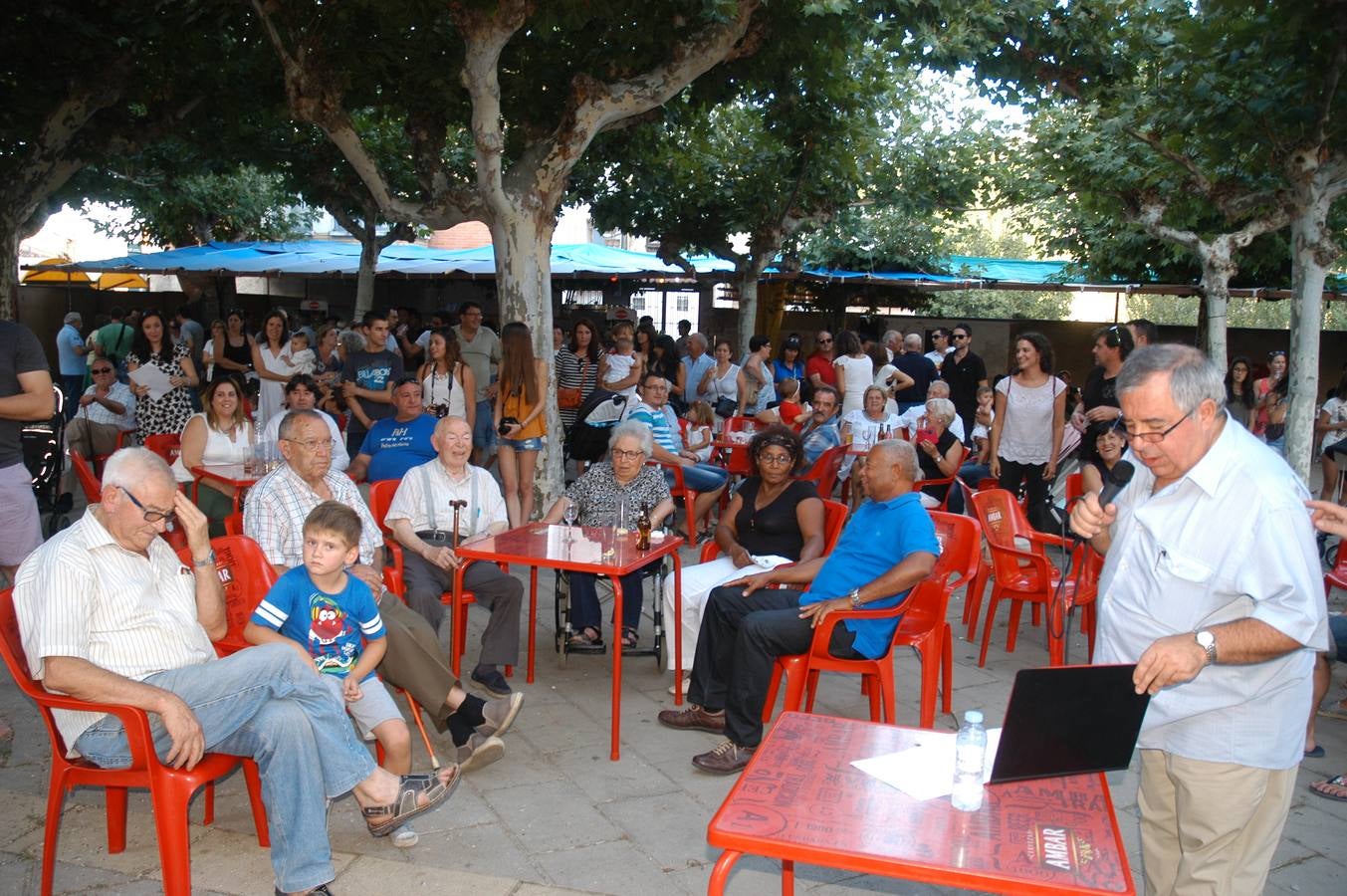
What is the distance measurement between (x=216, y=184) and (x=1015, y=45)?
18.3 meters

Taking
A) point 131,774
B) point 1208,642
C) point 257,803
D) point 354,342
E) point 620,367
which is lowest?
point 257,803

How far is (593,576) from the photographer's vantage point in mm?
5465

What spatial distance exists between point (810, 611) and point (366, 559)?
6.22ft

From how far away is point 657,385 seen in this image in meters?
7.36

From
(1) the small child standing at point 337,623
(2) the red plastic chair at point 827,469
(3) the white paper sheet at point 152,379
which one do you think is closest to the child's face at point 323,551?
(1) the small child standing at point 337,623

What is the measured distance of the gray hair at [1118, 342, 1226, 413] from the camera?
226 cm

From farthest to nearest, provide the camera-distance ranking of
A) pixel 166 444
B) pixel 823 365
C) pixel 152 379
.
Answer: pixel 823 365 < pixel 152 379 < pixel 166 444

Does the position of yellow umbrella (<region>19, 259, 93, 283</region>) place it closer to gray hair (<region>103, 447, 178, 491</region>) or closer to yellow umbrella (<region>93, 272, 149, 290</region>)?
yellow umbrella (<region>93, 272, 149, 290</region>)

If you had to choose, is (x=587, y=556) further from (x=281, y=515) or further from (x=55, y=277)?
(x=55, y=277)

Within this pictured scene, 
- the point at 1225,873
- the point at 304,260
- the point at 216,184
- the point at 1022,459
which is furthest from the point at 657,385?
the point at 216,184

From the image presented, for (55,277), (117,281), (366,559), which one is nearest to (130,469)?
(366,559)

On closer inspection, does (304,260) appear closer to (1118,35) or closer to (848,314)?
(848,314)

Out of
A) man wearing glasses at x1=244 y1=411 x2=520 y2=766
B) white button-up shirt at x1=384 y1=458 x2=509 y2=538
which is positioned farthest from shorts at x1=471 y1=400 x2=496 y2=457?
man wearing glasses at x1=244 y1=411 x2=520 y2=766

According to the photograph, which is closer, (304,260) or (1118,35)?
(1118,35)
